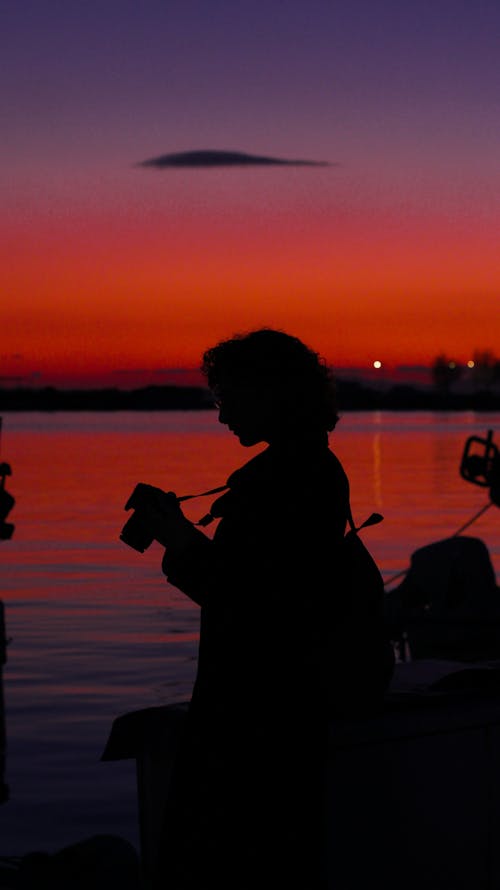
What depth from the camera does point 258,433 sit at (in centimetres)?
379

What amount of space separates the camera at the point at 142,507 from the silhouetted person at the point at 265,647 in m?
0.01

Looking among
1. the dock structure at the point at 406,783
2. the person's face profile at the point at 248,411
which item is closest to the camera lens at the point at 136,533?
the person's face profile at the point at 248,411

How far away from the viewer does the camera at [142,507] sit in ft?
12.0

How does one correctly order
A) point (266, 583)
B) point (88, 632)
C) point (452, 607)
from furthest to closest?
point (88, 632)
point (452, 607)
point (266, 583)

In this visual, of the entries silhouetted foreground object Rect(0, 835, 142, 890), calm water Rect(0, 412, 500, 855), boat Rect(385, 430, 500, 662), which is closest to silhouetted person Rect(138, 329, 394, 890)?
silhouetted foreground object Rect(0, 835, 142, 890)

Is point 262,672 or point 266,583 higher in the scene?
point 266,583

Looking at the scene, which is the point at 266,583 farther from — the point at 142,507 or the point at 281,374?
the point at 281,374

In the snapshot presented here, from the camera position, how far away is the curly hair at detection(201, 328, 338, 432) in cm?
378

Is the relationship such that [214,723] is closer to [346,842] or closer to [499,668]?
[346,842]

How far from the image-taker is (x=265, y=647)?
3656 millimetres

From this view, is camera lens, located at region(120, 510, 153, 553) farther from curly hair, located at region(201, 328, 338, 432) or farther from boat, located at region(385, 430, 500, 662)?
boat, located at region(385, 430, 500, 662)

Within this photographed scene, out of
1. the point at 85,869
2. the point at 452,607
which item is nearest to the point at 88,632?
the point at 452,607

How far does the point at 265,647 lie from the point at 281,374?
2.20 feet

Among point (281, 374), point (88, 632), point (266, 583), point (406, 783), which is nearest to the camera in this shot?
point (266, 583)
